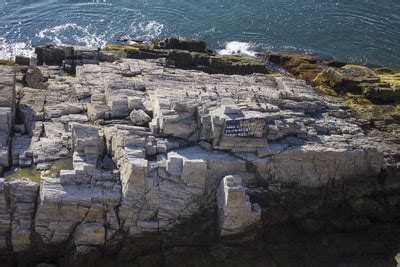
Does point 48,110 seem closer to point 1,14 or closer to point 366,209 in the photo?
point 366,209

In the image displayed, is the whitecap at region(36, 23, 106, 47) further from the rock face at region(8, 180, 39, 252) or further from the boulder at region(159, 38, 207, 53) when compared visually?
the rock face at region(8, 180, 39, 252)

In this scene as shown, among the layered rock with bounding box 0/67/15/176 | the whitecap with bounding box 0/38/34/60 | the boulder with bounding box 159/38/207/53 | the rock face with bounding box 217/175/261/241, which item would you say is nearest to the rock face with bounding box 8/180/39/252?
the layered rock with bounding box 0/67/15/176

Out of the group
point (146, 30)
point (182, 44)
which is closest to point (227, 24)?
point (146, 30)

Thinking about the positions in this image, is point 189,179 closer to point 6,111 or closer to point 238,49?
point 6,111

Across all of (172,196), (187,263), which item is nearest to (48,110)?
(172,196)

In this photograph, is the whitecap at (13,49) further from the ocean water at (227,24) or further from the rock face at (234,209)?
the rock face at (234,209)

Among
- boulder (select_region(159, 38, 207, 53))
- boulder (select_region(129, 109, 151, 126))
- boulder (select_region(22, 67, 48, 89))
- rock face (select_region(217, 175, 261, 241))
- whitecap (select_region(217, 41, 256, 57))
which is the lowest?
rock face (select_region(217, 175, 261, 241))

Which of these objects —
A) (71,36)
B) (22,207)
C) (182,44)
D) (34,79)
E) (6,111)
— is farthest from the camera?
(71,36)
